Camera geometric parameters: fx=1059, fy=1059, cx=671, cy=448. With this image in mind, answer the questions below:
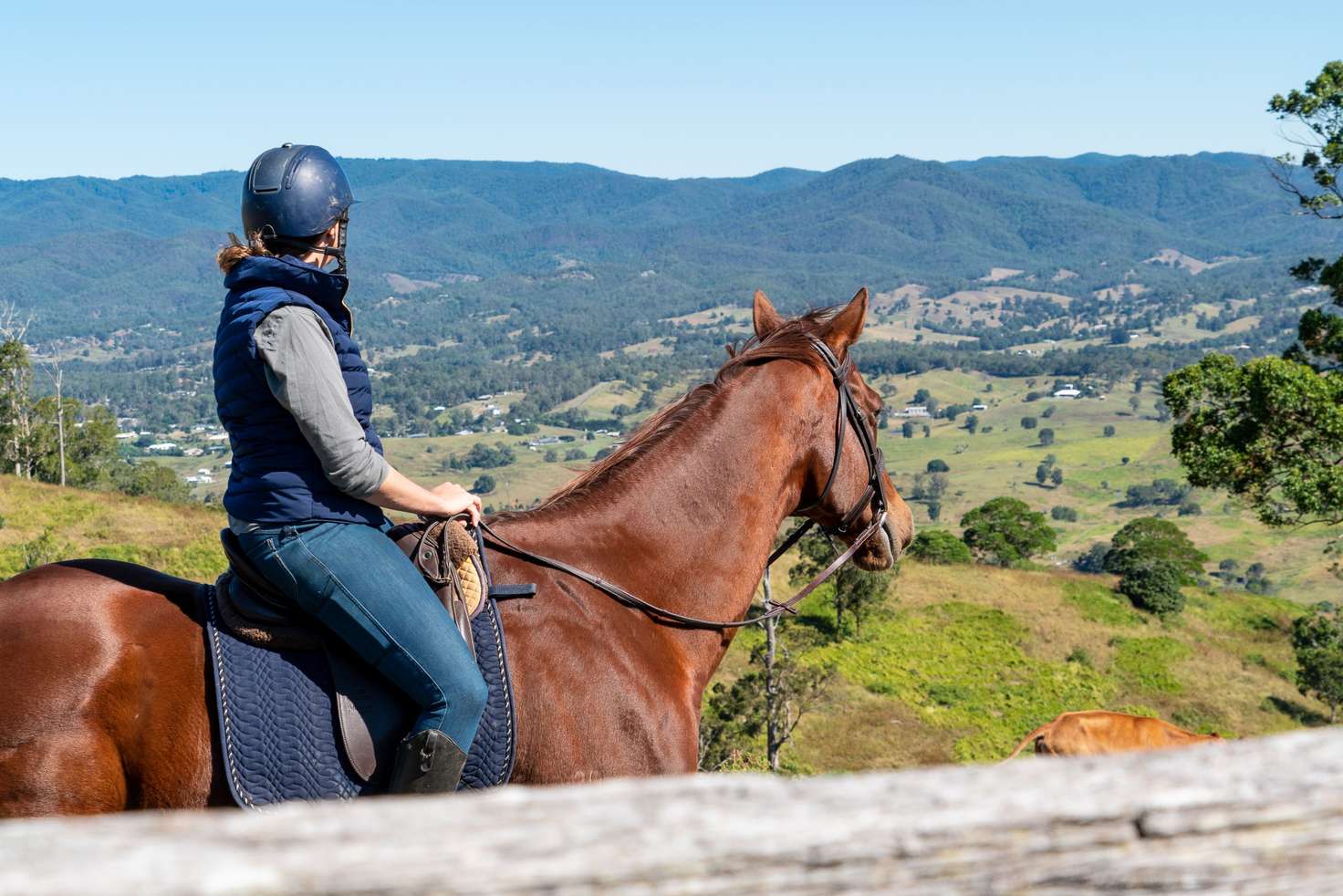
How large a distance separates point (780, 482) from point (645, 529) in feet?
2.35

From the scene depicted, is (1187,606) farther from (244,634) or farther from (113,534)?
(244,634)

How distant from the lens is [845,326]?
16.7 feet

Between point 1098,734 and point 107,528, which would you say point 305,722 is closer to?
point 1098,734

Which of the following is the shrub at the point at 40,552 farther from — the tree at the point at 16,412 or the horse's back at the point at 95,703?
the tree at the point at 16,412

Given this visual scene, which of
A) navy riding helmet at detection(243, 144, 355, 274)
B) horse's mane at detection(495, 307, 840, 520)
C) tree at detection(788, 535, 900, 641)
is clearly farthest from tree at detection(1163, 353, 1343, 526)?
navy riding helmet at detection(243, 144, 355, 274)

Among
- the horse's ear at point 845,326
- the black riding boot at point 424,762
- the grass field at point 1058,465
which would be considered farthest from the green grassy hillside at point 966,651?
the grass field at point 1058,465

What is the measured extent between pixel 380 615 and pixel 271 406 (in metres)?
0.78

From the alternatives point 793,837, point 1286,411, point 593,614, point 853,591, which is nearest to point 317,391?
point 593,614

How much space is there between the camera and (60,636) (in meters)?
3.34

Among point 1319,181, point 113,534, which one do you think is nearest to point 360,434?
point 1319,181

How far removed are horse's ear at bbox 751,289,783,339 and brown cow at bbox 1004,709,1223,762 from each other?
8.92m

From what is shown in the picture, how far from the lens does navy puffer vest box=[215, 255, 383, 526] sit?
345 cm

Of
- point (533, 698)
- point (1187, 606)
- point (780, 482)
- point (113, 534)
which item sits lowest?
point (1187, 606)

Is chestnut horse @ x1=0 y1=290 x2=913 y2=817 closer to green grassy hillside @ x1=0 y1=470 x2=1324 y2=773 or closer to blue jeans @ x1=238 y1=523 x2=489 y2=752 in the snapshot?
blue jeans @ x1=238 y1=523 x2=489 y2=752
